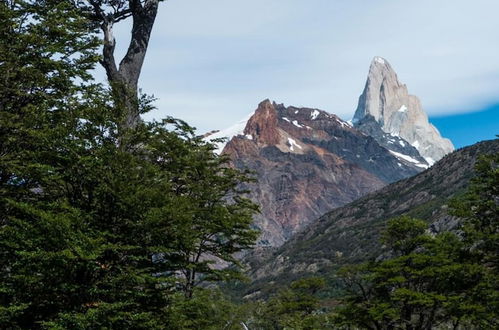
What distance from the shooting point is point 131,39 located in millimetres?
15312

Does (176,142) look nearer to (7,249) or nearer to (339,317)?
(7,249)

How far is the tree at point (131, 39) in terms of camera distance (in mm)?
14836

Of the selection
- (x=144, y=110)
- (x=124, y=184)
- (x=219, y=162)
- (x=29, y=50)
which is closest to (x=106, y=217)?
(x=124, y=184)

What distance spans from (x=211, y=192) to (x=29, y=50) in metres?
10.1

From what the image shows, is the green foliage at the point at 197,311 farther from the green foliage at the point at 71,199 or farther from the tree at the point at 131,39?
the tree at the point at 131,39

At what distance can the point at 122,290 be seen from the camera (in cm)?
1186

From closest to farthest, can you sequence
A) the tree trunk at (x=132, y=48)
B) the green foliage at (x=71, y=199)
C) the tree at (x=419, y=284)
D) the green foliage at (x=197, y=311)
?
1. the green foliage at (x=71, y=199)
2. the green foliage at (x=197, y=311)
3. the tree trunk at (x=132, y=48)
4. the tree at (x=419, y=284)

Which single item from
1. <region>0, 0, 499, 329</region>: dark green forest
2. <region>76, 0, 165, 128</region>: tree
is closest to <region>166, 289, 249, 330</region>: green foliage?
<region>0, 0, 499, 329</region>: dark green forest

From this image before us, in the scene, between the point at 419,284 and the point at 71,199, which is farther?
the point at 419,284

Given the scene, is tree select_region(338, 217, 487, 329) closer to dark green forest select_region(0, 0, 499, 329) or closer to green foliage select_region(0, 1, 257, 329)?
dark green forest select_region(0, 0, 499, 329)

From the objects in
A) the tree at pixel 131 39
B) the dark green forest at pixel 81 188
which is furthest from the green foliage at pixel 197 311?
the tree at pixel 131 39

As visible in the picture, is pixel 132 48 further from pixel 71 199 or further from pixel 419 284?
pixel 419 284

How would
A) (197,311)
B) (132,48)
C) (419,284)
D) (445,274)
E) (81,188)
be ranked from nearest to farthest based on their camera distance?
(81,188) < (132,48) < (197,311) < (445,274) < (419,284)

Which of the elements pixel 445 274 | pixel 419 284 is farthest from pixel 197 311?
pixel 419 284
